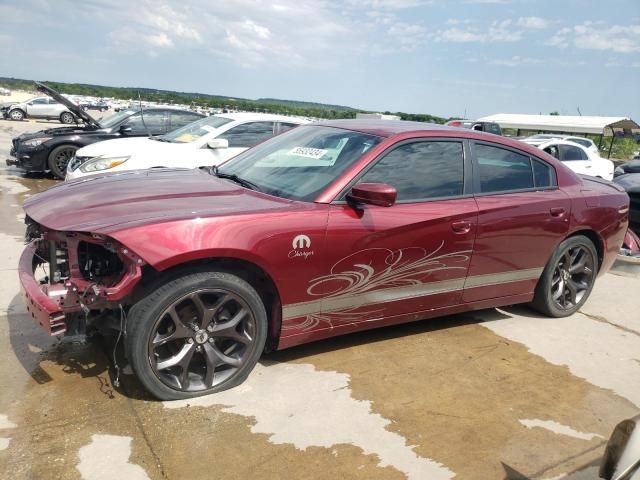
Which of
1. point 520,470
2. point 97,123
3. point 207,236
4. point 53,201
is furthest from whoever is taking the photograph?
point 97,123

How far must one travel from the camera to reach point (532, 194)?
14.1ft

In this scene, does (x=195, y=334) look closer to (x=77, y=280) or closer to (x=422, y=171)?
(x=77, y=280)

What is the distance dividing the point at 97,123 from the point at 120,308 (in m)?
9.22

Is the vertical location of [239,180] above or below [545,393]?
above

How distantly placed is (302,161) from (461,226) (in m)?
1.22

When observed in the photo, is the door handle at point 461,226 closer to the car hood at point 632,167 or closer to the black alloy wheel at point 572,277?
the black alloy wheel at point 572,277

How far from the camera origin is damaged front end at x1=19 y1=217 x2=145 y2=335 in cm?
273

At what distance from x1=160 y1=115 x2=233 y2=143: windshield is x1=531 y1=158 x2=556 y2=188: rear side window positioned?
498 centimetres

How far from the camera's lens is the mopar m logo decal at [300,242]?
10.4ft

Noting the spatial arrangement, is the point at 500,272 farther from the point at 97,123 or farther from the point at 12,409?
the point at 97,123

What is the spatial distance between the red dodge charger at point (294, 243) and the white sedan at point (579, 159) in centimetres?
894

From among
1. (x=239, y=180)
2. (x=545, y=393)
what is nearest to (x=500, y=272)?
(x=545, y=393)

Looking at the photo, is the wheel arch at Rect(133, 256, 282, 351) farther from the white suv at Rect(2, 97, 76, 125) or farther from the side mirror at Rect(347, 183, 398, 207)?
the white suv at Rect(2, 97, 76, 125)

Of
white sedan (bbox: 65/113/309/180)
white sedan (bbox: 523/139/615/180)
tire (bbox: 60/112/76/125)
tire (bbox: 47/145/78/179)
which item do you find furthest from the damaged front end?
tire (bbox: 60/112/76/125)
